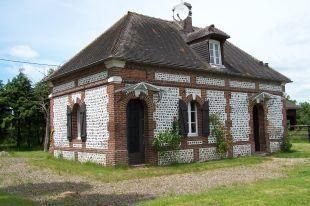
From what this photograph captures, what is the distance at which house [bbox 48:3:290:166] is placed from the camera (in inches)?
601

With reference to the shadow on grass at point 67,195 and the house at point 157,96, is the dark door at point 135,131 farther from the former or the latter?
the shadow on grass at point 67,195

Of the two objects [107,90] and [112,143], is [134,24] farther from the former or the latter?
[112,143]

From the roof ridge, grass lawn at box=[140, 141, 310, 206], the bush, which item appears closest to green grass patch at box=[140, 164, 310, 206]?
grass lawn at box=[140, 141, 310, 206]

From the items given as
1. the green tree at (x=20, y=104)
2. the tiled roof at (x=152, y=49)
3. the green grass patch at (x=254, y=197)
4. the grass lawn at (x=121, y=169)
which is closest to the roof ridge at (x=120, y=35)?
the tiled roof at (x=152, y=49)

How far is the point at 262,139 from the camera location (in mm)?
21078

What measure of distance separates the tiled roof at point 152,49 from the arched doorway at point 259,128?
1.77 meters

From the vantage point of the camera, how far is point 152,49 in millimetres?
16781

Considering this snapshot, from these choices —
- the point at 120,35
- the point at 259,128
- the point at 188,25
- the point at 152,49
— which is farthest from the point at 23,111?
the point at 259,128

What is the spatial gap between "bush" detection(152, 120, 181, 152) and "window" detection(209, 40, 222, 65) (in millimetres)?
4502

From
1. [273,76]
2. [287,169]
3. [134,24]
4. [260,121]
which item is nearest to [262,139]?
[260,121]

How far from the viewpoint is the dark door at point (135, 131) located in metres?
15.6

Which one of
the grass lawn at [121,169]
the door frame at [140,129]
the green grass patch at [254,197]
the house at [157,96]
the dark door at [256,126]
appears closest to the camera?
the green grass patch at [254,197]

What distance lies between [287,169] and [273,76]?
8640 millimetres

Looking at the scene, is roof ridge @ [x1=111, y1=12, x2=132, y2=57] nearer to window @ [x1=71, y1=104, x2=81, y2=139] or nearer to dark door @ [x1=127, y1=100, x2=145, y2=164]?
dark door @ [x1=127, y1=100, x2=145, y2=164]
